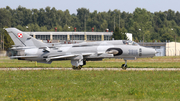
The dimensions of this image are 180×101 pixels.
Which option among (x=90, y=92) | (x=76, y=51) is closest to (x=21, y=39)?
(x=76, y=51)

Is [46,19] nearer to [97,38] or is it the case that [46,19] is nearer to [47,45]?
[97,38]

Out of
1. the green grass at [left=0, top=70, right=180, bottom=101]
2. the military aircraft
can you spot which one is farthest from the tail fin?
the green grass at [left=0, top=70, right=180, bottom=101]

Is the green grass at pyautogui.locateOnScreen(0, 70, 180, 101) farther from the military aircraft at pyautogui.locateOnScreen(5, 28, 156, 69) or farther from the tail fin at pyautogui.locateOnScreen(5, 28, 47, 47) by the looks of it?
the tail fin at pyautogui.locateOnScreen(5, 28, 47, 47)

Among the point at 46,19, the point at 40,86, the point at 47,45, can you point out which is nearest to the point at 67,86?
the point at 40,86

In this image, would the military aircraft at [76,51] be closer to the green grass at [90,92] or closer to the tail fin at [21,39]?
the tail fin at [21,39]

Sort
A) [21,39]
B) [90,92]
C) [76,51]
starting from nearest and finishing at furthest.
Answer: [90,92] < [76,51] < [21,39]

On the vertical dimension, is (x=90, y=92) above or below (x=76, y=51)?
below

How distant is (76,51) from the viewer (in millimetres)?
29641

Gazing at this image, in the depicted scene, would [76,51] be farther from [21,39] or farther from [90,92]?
[90,92]

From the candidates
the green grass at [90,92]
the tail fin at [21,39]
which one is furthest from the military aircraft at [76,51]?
the green grass at [90,92]

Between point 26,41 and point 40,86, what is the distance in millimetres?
14262

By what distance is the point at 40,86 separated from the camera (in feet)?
55.7

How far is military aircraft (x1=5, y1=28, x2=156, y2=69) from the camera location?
2919 centimetres

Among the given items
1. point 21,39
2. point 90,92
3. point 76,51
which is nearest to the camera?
point 90,92
